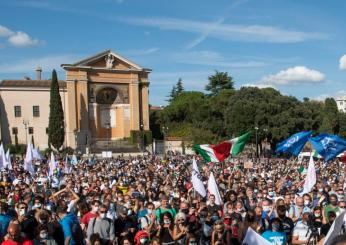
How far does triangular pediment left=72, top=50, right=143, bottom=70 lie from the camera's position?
220ft

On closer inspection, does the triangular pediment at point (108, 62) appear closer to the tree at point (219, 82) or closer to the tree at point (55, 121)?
the tree at point (55, 121)

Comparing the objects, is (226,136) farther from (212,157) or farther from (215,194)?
(215,194)

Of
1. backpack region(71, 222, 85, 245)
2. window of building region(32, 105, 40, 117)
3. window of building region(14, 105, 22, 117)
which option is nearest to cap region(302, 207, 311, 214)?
backpack region(71, 222, 85, 245)

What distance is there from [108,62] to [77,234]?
202ft

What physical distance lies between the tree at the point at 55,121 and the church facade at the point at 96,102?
4.62 metres

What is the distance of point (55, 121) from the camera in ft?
200

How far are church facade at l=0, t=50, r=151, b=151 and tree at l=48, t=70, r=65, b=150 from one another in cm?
462

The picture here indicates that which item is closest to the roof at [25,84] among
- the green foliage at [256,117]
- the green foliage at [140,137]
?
the green foliage at [140,137]

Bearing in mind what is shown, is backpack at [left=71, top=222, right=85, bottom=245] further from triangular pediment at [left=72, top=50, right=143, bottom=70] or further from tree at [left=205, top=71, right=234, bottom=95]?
tree at [left=205, top=71, right=234, bottom=95]

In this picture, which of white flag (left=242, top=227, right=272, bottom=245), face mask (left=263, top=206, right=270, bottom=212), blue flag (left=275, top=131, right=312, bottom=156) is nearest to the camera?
white flag (left=242, top=227, right=272, bottom=245)

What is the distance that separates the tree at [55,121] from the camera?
60.7 meters

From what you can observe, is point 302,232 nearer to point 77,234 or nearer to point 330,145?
point 77,234

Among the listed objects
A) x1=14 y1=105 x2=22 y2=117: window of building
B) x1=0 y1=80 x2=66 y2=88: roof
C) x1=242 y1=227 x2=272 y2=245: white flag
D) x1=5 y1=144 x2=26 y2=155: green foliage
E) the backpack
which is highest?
x1=0 y1=80 x2=66 y2=88: roof

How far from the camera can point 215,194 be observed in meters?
11.8
